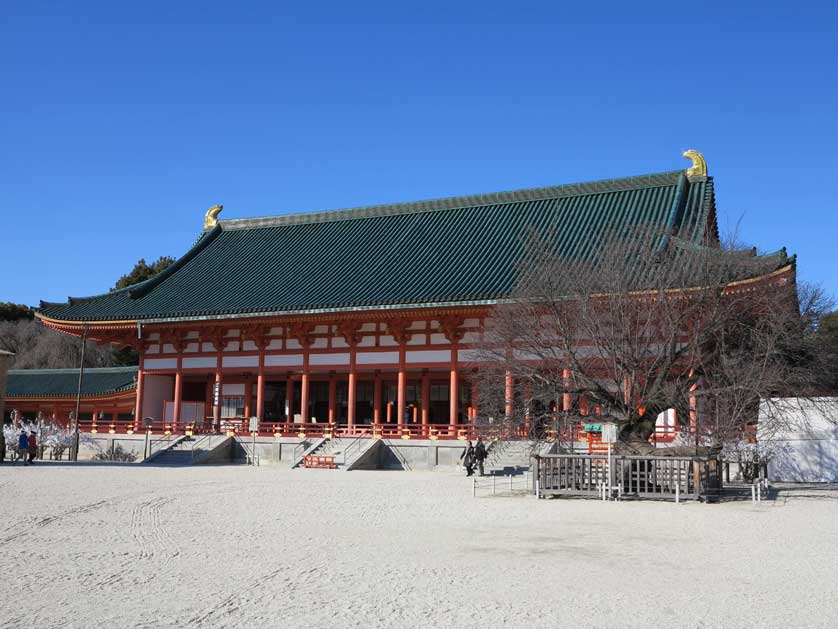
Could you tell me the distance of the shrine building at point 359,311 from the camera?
2730cm

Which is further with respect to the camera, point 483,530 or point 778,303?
point 778,303

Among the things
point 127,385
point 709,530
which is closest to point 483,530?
point 709,530

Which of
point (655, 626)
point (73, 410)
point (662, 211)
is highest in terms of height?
point (662, 211)

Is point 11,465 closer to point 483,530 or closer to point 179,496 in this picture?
point 179,496

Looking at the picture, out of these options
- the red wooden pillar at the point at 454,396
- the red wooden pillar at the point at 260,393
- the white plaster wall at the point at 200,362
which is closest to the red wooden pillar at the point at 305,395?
the red wooden pillar at the point at 260,393

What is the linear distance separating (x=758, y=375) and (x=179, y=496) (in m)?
11.6

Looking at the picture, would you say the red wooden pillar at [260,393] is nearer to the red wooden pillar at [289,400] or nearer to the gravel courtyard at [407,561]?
the red wooden pillar at [289,400]

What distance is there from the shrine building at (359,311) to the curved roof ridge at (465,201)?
55 mm

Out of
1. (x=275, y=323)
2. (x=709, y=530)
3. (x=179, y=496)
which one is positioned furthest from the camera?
(x=275, y=323)

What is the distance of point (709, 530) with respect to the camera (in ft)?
40.3

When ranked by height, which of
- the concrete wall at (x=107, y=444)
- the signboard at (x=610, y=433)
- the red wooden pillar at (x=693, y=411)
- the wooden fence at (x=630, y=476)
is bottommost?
the wooden fence at (x=630, y=476)

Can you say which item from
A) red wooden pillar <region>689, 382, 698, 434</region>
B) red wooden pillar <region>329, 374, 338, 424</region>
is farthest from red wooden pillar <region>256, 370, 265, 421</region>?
red wooden pillar <region>689, 382, 698, 434</region>

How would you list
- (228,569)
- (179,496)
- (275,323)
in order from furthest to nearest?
(275,323)
(179,496)
(228,569)

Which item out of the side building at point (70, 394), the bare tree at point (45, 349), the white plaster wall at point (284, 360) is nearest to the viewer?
the white plaster wall at point (284, 360)
